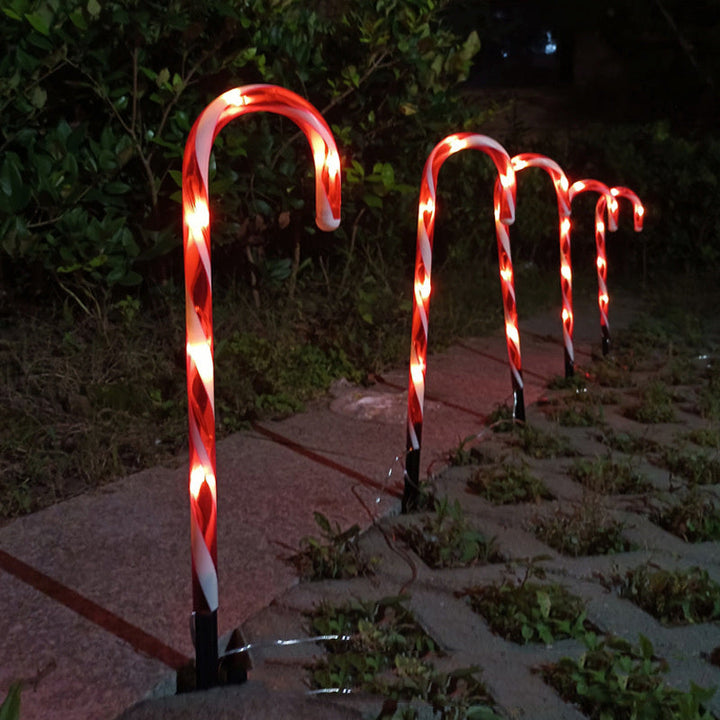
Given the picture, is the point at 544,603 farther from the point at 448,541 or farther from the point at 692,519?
the point at 692,519

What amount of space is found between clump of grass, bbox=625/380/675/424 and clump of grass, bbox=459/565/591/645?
2.49 m

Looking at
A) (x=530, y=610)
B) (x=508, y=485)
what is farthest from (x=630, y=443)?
(x=530, y=610)

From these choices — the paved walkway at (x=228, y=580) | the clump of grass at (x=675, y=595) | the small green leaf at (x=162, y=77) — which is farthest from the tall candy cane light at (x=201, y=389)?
the small green leaf at (x=162, y=77)

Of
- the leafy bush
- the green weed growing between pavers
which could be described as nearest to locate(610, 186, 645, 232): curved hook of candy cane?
the leafy bush

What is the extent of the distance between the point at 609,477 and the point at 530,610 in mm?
1469

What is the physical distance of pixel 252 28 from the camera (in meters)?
6.28

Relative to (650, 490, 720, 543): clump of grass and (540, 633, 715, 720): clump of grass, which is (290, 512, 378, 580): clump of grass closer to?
(540, 633, 715, 720): clump of grass

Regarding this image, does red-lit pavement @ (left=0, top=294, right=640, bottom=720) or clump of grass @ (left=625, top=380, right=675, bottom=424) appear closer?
red-lit pavement @ (left=0, top=294, right=640, bottom=720)

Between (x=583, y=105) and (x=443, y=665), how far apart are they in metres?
18.8

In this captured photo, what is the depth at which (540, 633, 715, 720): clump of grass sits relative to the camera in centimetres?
260

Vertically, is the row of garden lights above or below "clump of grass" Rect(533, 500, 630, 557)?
above

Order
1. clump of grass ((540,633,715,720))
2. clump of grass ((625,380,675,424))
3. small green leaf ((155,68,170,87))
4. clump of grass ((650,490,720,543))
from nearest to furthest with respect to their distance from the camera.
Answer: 1. clump of grass ((540,633,715,720))
2. clump of grass ((650,490,720,543))
3. clump of grass ((625,380,675,424))
4. small green leaf ((155,68,170,87))

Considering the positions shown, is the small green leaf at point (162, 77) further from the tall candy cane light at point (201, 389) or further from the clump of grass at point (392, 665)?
the clump of grass at point (392, 665)

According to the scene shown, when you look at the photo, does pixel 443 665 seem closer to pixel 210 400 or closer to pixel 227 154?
pixel 210 400
